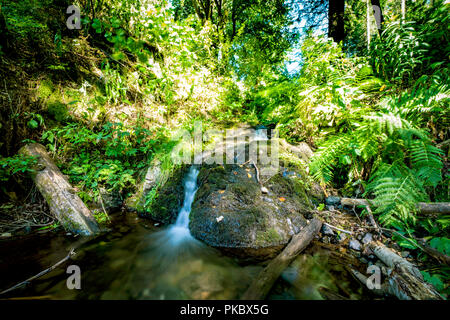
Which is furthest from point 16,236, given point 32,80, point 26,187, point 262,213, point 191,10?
point 191,10

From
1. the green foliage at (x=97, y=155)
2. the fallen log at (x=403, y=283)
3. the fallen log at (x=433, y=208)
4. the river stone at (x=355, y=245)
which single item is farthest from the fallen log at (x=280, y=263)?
the green foliage at (x=97, y=155)

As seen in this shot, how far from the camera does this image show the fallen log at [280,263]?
4.83ft

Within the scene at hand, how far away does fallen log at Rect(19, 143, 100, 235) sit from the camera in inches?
94.3

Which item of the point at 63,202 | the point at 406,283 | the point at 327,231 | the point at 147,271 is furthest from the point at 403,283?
the point at 63,202

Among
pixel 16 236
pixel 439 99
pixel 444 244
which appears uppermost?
pixel 439 99

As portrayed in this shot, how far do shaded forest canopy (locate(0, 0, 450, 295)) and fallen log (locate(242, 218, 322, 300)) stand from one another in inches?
34.5

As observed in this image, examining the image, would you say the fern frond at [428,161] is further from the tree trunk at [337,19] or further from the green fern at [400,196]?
the tree trunk at [337,19]

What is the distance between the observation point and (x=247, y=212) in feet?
8.31

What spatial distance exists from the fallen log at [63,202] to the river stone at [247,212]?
152 cm

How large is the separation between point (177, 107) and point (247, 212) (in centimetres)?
387

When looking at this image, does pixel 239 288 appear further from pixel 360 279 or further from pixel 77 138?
pixel 77 138

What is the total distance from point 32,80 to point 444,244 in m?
6.38

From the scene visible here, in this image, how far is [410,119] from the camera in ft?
7.56

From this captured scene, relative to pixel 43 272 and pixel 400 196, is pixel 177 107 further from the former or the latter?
pixel 400 196
